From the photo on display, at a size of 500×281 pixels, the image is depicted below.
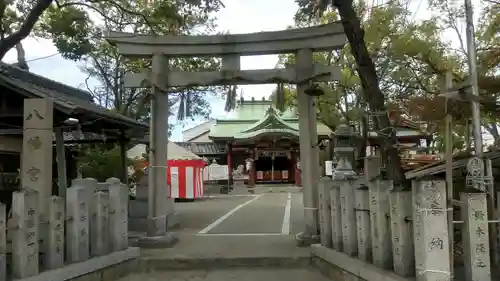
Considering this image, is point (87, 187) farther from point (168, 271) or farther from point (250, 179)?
point (250, 179)

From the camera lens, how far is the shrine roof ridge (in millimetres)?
9805

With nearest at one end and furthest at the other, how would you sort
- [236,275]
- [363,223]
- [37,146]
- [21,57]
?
1. [363,223]
2. [37,146]
3. [236,275]
4. [21,57]

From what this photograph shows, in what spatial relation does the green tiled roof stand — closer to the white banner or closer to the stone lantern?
the white banner

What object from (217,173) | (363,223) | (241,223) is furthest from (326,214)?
(217,173)

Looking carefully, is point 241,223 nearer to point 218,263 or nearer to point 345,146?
point 345,146

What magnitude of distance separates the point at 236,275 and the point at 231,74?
4.02m

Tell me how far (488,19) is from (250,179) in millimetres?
25937

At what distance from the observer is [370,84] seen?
6.49 metres

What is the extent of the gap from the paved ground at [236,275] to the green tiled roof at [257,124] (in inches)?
897

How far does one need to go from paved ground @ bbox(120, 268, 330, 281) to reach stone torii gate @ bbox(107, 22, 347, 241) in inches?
54.6

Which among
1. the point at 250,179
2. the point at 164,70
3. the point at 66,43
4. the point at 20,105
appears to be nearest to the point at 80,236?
the point at 20,105

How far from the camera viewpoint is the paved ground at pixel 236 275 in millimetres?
7793

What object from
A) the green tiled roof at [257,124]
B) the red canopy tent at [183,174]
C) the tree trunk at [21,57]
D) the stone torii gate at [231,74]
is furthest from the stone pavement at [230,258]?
the green tiled roof at [257,124]

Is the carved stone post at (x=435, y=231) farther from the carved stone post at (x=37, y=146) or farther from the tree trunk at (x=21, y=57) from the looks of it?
the tree trunk at (x=21, y=57)
